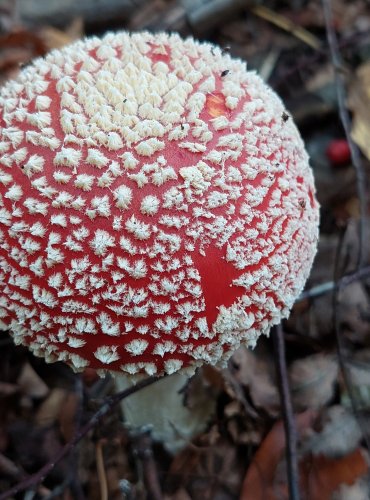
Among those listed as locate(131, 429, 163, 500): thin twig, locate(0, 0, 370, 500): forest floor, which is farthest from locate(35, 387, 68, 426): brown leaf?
locate(131, 429, 163, 500): thin twig

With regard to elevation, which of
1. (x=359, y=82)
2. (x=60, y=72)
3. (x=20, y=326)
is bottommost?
(x=20, y=326)

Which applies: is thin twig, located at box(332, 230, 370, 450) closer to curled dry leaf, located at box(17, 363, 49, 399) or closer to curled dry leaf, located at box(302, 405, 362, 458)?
curled dry leaf, located at box(302, 405, 362, 458)

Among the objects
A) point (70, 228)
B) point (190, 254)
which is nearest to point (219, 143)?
point (190, 254)

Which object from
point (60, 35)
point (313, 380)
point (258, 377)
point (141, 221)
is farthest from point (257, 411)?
point (60, 35)

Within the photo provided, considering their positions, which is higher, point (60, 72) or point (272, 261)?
point (60, 72)

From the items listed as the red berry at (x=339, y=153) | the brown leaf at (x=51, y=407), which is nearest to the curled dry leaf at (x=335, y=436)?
the brown leaf at (x=51, y=407)

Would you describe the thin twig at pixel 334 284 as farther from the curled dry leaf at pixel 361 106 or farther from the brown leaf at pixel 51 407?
the brown leaf at pixel 51 407

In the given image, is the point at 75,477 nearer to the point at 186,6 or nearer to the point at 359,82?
the point at 359,82
